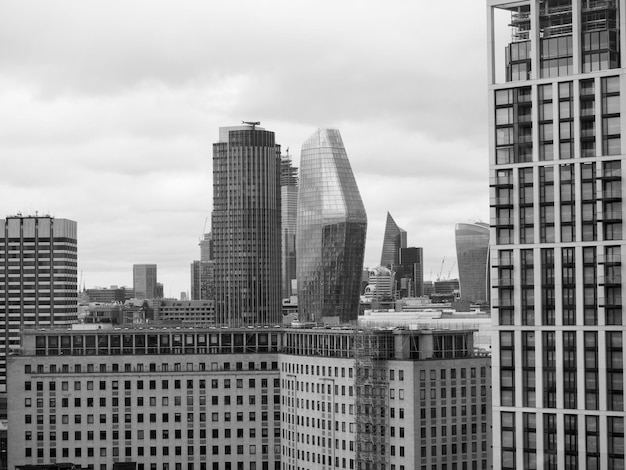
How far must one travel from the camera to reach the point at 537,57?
14925 cm

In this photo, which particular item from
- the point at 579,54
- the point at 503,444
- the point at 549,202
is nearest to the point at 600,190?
the point at 549,202

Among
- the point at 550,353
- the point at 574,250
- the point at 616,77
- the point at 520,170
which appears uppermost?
the point at 616,77

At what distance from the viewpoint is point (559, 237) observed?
14712cm

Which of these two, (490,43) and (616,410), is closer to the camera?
(616,410)

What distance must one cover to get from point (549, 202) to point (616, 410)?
2417cm

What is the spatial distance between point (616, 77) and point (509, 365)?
112 feet

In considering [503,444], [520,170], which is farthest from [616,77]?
[503,444]

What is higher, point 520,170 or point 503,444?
point 520,170

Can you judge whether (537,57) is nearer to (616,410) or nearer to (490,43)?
(490,43)

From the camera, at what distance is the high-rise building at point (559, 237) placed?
144 m

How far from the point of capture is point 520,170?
14975 cm

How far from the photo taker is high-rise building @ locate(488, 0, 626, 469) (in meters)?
144

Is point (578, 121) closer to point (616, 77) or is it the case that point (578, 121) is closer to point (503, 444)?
point (616, 77)

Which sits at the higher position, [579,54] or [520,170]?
[579,54]
